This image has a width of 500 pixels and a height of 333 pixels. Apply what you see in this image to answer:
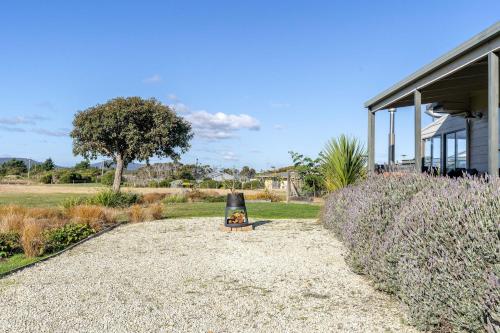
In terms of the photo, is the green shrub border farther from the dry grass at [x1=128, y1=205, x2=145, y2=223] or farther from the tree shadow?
the tree shadow

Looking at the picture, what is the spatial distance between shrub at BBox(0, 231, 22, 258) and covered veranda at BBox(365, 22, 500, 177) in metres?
7.15

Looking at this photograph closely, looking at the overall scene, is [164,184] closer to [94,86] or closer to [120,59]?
[94,86]

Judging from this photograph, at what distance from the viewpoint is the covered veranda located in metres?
5.62

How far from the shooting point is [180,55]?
16.9m

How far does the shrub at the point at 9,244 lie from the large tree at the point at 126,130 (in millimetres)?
14651

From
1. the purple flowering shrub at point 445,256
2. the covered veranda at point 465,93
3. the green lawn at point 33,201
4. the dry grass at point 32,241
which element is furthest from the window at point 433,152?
the green lawn at point 33,201

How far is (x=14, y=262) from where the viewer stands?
Answer: 19.6 feet

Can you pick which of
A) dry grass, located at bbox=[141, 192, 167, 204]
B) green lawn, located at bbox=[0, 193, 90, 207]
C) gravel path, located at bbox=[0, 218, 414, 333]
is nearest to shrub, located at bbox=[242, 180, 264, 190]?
dry grass, located at bbox=[141, 192, 167, 204]

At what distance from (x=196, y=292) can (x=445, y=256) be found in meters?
2.58

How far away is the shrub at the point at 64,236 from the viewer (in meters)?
6.94

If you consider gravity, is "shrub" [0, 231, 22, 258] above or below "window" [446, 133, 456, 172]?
below

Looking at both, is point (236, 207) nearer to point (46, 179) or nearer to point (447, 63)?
point (447, 63)

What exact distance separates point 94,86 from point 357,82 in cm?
1596

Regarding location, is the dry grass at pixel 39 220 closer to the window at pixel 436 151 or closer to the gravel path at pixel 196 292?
the gravel path at pixel 196 292
